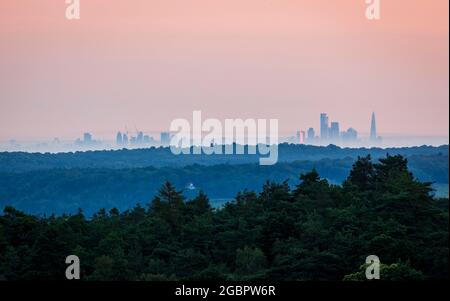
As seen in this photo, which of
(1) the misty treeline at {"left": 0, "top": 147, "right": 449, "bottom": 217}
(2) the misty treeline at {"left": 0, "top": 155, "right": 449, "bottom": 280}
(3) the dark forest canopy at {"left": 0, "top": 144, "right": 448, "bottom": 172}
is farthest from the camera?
(1) the misty treeline at {"left": 0, "top": 147, "right": 449, "bottom": 217}

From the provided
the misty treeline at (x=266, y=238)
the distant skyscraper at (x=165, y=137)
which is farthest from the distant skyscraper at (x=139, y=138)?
the misty treeline at (x=266, y=238)

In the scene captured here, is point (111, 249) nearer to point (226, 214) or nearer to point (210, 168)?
point (226, 214)

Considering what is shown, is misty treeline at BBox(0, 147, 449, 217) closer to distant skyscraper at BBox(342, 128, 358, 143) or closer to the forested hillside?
the forested hillside

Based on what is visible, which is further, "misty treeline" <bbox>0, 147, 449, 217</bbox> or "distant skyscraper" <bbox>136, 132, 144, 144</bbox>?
"misty treeline" <bbox>0, 147, 449, 217</bbox>

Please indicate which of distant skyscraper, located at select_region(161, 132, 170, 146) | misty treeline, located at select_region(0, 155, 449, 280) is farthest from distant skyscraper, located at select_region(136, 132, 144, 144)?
misty treeline, located at select_region(0, 155, 449, 280)

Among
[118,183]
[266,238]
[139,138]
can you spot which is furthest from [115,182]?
[266,238]
